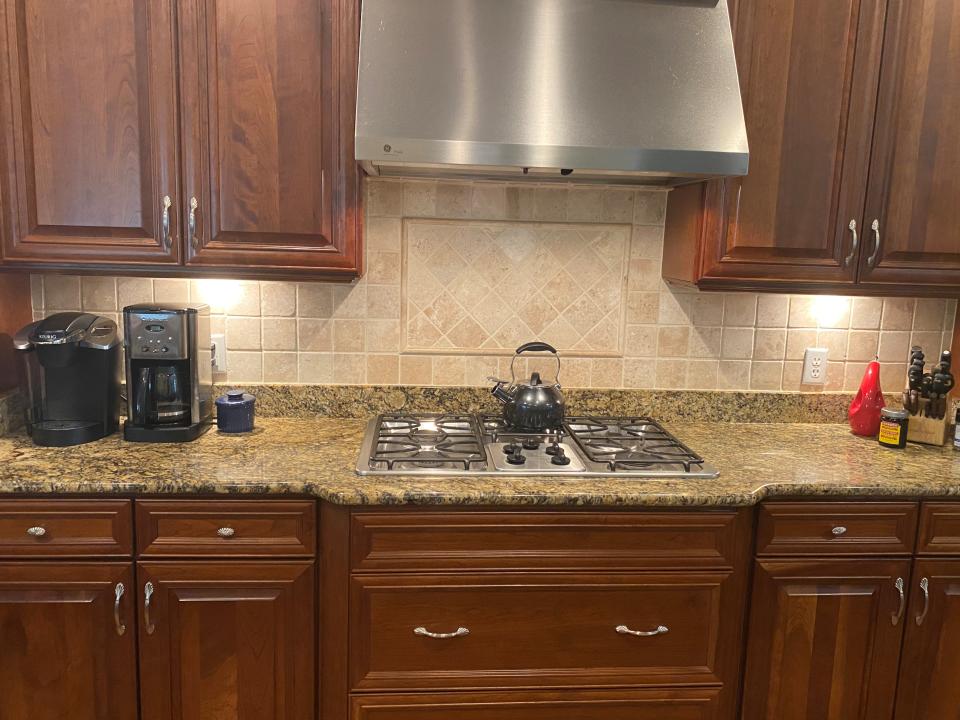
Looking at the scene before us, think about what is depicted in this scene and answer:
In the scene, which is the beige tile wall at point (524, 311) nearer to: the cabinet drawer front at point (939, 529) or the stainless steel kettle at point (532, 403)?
the stainless steel kettle at point (532, 403)

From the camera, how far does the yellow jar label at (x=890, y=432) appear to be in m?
2.08

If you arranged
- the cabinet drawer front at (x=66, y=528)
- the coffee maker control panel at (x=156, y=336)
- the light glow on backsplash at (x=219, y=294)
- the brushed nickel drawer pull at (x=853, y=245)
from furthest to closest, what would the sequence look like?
the light glow on backsplash at (x=219, y=294) < the brushed nickel drawer pull at (x=853, y=245) < the coffee maker control panel at (x=156, y=336) < the cabinet drawer front at (x=66, y=528)

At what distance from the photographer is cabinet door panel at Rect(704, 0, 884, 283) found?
1864 mm

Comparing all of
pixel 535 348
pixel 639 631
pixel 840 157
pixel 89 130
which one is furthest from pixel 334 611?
pixel 840 157

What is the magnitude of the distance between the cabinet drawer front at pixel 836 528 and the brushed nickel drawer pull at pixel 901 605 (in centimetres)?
8

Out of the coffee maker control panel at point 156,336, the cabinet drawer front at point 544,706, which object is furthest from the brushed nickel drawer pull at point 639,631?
the coffee maker control panel at point 156,336

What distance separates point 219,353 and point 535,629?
4.02ft

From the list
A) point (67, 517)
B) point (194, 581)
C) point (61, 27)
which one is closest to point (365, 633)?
point (194, 581)

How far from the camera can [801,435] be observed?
2.21 metres

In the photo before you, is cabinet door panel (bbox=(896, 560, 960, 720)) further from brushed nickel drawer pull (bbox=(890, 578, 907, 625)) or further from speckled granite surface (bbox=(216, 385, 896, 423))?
speckled granite surface (bbox=(216, 385, 896, 423))

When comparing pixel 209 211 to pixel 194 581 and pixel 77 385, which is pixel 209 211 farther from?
pixel 194 581

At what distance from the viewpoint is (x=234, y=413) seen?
204 centimetres

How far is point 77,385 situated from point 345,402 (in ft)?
2.39

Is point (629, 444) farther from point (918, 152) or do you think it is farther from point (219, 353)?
point (219, 353)
